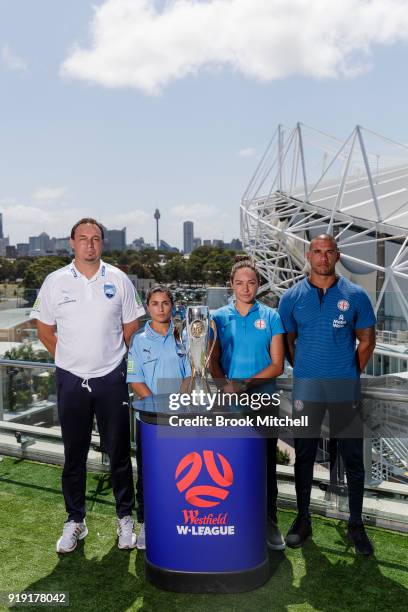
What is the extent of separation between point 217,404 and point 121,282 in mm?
1075

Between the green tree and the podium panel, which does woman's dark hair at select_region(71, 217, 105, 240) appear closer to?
the podium panel

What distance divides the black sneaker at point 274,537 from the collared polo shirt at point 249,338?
1.13 meters

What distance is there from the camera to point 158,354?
3.44 metres

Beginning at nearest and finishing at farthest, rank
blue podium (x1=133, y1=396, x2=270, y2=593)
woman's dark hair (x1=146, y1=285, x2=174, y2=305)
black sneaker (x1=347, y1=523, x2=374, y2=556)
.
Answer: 1. blue podium (x1=133, y1=396, x2=270, y2=593)
2. woman's dark hair (x1=146, y1=285, x2=174, y2=305)
3. black sneaker (x1=347, y1=523, x2=374, y2=556)

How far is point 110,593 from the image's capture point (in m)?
3.20

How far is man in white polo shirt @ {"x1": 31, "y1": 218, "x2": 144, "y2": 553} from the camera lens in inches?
139

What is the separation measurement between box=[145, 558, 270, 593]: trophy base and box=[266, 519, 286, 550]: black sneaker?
0.42 m

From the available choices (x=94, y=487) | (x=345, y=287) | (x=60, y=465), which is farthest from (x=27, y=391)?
(x=345, y=287)

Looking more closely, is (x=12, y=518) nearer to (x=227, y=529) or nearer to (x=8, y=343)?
(x=227, y=529)

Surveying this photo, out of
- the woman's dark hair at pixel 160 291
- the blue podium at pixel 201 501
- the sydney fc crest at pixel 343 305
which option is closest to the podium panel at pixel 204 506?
the blue podium at pixel 201 501

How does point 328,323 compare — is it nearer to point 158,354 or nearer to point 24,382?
point 158,354

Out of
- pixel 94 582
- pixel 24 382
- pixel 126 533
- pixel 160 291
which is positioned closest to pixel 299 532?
pixel 126 533

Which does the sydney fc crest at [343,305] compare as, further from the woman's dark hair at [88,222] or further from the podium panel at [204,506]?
the woman's dark hair at [88,222]

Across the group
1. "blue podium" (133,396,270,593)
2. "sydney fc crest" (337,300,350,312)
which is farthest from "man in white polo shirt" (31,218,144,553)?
"sydney fc crest" (337,300,350,312)
